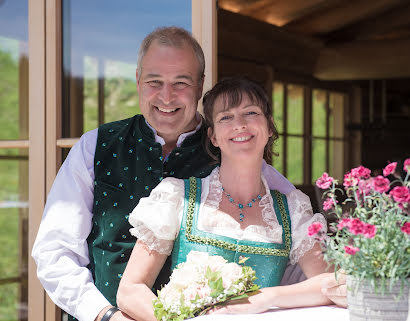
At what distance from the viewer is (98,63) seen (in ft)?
8.70

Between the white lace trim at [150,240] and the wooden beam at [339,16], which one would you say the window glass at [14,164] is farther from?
the wooden beam at [339,16]

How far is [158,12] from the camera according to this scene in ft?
7.80

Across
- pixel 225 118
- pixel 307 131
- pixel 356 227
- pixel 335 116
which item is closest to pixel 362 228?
pixel 356 227

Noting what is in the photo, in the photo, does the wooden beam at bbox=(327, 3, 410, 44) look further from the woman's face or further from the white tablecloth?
the white tablecloth

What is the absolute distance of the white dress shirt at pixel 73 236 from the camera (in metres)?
1.84

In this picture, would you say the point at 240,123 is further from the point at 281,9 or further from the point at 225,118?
the point at 281,9

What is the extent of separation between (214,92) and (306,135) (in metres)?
6.30

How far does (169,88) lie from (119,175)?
34cm

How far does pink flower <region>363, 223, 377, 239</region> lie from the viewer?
1.07 m

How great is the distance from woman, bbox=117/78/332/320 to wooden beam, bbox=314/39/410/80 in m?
5.57

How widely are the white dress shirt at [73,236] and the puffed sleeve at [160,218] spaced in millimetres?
329

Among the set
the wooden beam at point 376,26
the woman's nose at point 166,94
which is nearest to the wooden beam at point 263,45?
the wooden beam at point 376,26

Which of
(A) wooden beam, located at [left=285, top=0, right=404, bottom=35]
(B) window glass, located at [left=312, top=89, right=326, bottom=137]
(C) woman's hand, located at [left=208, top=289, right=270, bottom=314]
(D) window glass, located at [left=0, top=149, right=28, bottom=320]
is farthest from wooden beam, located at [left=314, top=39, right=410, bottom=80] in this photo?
(C) woman's hand, located at [left=208, top=289, right=270, bottom=314]

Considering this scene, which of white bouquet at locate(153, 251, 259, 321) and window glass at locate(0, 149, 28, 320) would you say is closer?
white bouquet at locate(153, 251, 259, 321)
